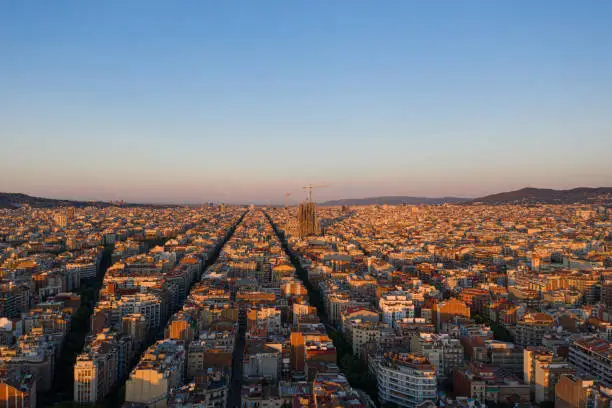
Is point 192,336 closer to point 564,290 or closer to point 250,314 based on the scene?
point 250,314

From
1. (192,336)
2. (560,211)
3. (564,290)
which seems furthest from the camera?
(560,211)

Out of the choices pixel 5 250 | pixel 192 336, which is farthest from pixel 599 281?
pixel 5 250

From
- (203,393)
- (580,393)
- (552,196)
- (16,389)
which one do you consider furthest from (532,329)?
(552,196)

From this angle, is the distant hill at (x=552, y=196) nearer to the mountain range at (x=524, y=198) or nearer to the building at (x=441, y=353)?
the mountain range at (x=524, y=198)

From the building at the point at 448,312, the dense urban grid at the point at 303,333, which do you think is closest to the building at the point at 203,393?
the dense urban grid at the point at 303,333

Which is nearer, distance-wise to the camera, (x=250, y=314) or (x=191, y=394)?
(x=191, y=394)

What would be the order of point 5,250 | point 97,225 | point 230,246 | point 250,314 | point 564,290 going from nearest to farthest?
point 250,314 → point 564,290 → point 5,250 → point 230,246 → point 97,225
